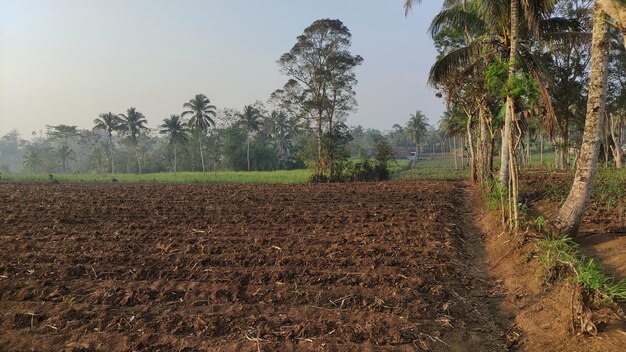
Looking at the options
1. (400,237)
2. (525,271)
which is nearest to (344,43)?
(400,237)

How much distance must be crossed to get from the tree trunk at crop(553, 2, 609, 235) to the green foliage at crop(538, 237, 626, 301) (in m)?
1.16

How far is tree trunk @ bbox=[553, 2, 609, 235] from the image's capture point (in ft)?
22.0

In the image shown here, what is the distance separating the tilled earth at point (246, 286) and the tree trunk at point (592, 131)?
6.33 feet

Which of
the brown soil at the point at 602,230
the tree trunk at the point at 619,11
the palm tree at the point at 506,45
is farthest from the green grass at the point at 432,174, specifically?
the tree trunk at the point at 619,11

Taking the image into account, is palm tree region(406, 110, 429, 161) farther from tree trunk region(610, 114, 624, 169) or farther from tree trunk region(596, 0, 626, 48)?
tree trunk region(596, 0, 626, 48)

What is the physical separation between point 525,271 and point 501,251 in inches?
61.4

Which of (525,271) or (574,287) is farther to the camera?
(525,271)

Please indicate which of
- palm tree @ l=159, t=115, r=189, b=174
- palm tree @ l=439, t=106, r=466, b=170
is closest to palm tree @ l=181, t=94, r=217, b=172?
palm tree @ l=159, t=115, r=189, b=174

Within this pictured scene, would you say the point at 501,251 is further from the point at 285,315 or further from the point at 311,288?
the point at 285,315

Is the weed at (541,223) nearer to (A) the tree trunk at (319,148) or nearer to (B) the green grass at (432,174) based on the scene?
(B) the green grass at (432,174)

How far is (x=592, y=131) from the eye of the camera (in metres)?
6.83

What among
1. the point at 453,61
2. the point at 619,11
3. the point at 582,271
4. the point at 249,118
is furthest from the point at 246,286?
the point at 249,118

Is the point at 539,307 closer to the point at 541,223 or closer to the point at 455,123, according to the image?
the point at 541,223

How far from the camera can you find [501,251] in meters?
7.50
